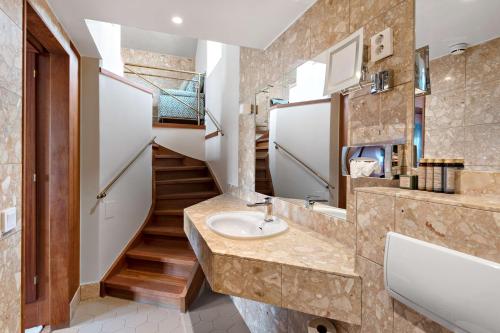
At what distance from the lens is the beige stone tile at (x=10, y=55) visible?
1070 mm

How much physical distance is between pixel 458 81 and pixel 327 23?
83 centimetres

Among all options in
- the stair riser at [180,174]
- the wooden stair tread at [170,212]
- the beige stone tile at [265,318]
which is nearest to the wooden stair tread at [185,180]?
the stair riser at [180,174]

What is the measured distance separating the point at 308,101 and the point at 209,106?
10.3 feet

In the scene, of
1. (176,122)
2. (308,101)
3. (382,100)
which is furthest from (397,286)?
(176,122)

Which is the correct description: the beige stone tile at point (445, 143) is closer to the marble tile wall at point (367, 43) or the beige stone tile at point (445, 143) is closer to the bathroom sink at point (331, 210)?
the marble tile wall at point (367, 43)

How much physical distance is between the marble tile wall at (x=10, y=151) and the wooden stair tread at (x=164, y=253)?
147cm

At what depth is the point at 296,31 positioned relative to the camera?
171cm

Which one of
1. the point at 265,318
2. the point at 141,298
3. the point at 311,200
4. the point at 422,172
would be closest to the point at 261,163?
the point at 311,200

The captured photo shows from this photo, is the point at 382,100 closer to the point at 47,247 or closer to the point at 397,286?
the point at 397,286

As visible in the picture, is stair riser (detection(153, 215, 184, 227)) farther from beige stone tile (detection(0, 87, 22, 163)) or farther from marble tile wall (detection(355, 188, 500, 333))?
marble tile wall (detection(355, 188, 500, 333))

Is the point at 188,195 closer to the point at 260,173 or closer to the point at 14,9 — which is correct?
the point at 260,173

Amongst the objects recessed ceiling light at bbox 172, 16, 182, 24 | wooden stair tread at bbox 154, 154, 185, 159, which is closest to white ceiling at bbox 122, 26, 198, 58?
wooden stair tread at bbox 154, 154, 185, 159

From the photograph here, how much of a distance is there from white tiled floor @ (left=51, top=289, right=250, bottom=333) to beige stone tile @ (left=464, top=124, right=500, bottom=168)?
203 centimetres

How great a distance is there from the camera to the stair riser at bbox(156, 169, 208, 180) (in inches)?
154
